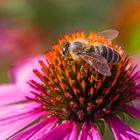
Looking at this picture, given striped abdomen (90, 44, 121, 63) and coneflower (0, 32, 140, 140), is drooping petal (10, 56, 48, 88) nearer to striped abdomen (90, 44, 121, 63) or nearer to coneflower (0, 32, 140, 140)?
coneflower (0, 32, 140, 140)

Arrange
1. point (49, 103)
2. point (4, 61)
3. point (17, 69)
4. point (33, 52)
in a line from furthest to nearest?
point (33, 52) < point (4, 61) < point (17, 69) < point (49, 103)

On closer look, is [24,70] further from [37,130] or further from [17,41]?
[17,41]

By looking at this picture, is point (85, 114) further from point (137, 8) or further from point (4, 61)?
point (137, 8)

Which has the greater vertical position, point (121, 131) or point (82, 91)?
point (82, 91)

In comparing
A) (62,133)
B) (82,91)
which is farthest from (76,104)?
(62,133)

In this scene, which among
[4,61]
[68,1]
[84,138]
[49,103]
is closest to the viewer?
[84,138]

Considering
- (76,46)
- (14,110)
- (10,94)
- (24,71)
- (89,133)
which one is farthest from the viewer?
(24,71)

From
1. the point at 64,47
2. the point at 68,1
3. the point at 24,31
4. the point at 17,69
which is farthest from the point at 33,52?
the point at 64,47

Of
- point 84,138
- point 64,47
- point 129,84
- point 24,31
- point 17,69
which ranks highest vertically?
point 24,31

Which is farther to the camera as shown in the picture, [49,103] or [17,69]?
[17,69]
